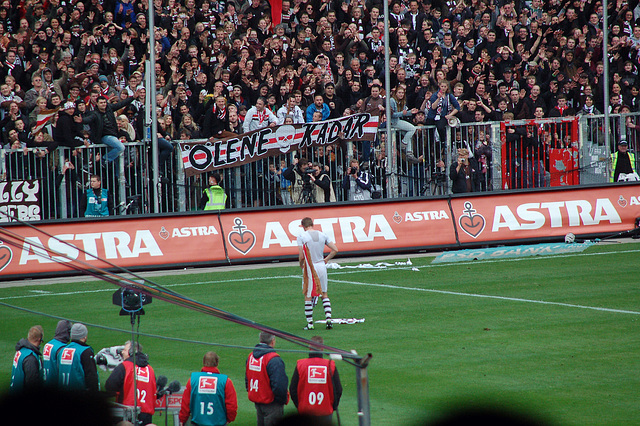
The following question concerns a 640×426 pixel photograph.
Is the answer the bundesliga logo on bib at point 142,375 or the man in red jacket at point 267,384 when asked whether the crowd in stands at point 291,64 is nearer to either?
the bundesliga logo on bib at point 142,375

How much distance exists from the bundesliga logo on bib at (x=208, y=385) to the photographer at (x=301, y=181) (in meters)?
15.2

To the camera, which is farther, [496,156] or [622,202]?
[496,156]

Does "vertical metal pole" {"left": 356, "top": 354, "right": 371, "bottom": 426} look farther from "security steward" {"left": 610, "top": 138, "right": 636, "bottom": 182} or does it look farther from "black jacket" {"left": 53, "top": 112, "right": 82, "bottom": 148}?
"security steward" {"left": 610, "top": 138, "right": 636, "bottom": 182}

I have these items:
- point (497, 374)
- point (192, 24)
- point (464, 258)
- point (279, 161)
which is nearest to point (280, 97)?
point (279, 161)

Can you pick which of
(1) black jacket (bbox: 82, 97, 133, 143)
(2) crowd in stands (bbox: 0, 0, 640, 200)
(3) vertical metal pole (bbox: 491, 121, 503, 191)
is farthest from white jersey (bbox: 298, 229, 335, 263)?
(3) vertical metal pole (bbox: 491, 121, 503, 191)

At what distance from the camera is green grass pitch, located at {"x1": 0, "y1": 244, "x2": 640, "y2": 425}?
36.4ft

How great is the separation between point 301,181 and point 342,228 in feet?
6.58

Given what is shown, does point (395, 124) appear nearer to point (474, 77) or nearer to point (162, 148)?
point (474, 77)

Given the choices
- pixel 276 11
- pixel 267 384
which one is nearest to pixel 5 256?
pixel 276 11

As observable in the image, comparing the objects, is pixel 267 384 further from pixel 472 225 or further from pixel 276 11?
pixel 276 11

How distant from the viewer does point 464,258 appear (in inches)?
902

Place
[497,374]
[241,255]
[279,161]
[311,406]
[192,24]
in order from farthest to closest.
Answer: [192,24] < [279,161] < [241,255] < [497,374] < [311,406]

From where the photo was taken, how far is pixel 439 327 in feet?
50.2

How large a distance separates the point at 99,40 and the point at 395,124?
896cm
